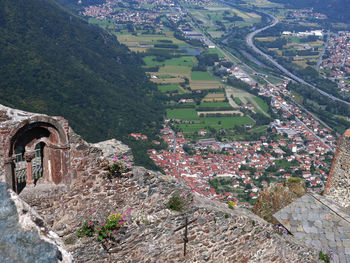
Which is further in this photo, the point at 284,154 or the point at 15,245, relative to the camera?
the point at 284,154

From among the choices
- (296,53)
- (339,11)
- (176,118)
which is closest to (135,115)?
(176,118)

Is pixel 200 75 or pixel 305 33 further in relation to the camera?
pixel 305 33

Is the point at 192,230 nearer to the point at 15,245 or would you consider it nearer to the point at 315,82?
the point at 15,245

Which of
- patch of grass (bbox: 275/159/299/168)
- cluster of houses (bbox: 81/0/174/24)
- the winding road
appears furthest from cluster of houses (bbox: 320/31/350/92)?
cluster of houses (bbox: 81/0/174/24)

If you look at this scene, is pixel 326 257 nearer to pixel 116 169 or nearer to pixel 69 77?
pixel 116 169

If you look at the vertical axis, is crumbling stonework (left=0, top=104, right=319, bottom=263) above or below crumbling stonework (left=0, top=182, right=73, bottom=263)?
below

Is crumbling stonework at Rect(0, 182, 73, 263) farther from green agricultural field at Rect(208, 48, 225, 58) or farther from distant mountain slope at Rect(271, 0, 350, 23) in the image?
distant mountain slope at Rect(271, 0, 350, 23)

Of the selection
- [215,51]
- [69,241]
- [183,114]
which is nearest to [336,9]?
[215,51]
